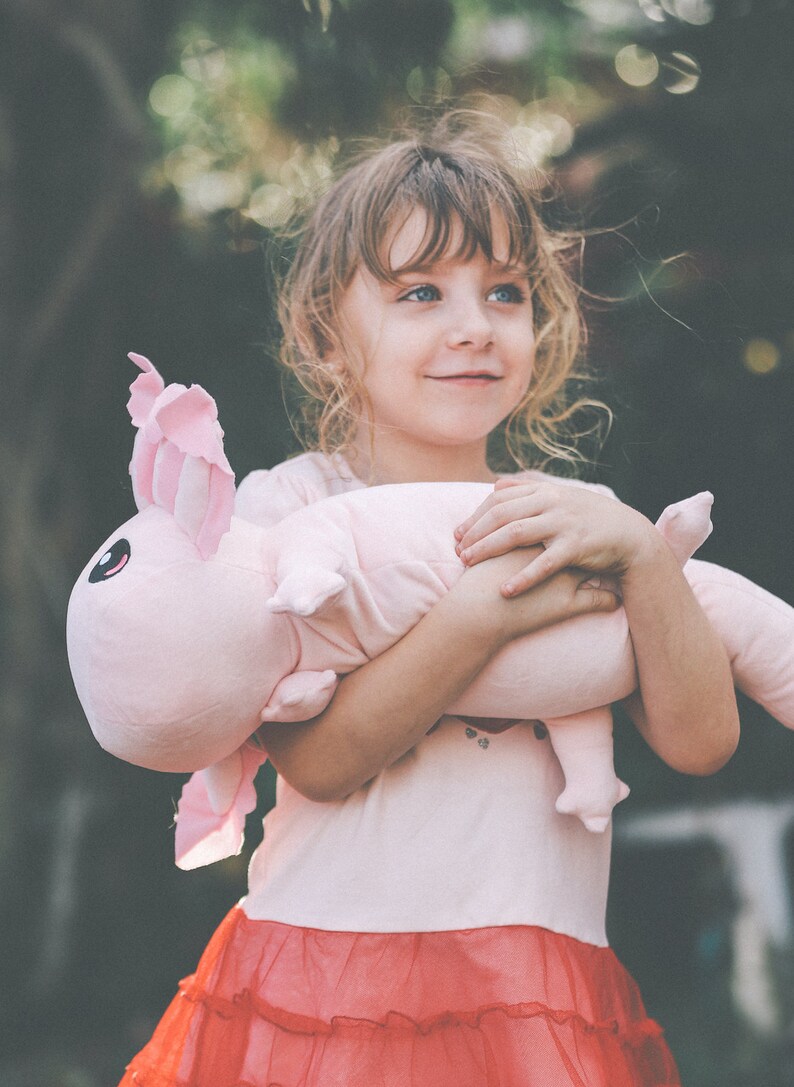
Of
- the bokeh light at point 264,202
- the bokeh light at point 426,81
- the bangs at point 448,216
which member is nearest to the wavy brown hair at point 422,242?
the bangs at point 448,216

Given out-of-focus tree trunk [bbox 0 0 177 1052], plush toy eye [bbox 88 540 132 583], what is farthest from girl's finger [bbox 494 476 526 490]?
out-of-focus tree trunk [bbox 0 0 177 1052]

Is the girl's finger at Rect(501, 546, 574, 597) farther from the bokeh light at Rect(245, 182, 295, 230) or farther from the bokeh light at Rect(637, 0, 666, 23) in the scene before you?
the bokeh light at Rect(245, 182, 295, 230)

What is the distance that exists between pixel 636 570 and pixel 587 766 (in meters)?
0.19

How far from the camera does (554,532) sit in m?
1.07

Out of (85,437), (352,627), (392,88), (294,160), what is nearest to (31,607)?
(85,437)

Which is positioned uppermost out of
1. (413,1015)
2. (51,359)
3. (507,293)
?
(51,359)

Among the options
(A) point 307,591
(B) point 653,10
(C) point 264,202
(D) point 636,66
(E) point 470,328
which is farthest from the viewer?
(C) point 264,202

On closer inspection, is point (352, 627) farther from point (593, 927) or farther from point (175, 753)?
point (593, 927)

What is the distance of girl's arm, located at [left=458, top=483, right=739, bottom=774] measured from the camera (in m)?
1.06

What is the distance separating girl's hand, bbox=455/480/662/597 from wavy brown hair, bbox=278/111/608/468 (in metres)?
0.28

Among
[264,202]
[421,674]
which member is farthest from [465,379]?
[264,202]

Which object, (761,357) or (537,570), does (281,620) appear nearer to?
(537,570)

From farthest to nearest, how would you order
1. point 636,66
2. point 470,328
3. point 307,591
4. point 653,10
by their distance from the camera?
point 636,66 < point 653,10 < point 470,328 < point 307,591

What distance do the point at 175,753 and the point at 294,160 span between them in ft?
6.29
